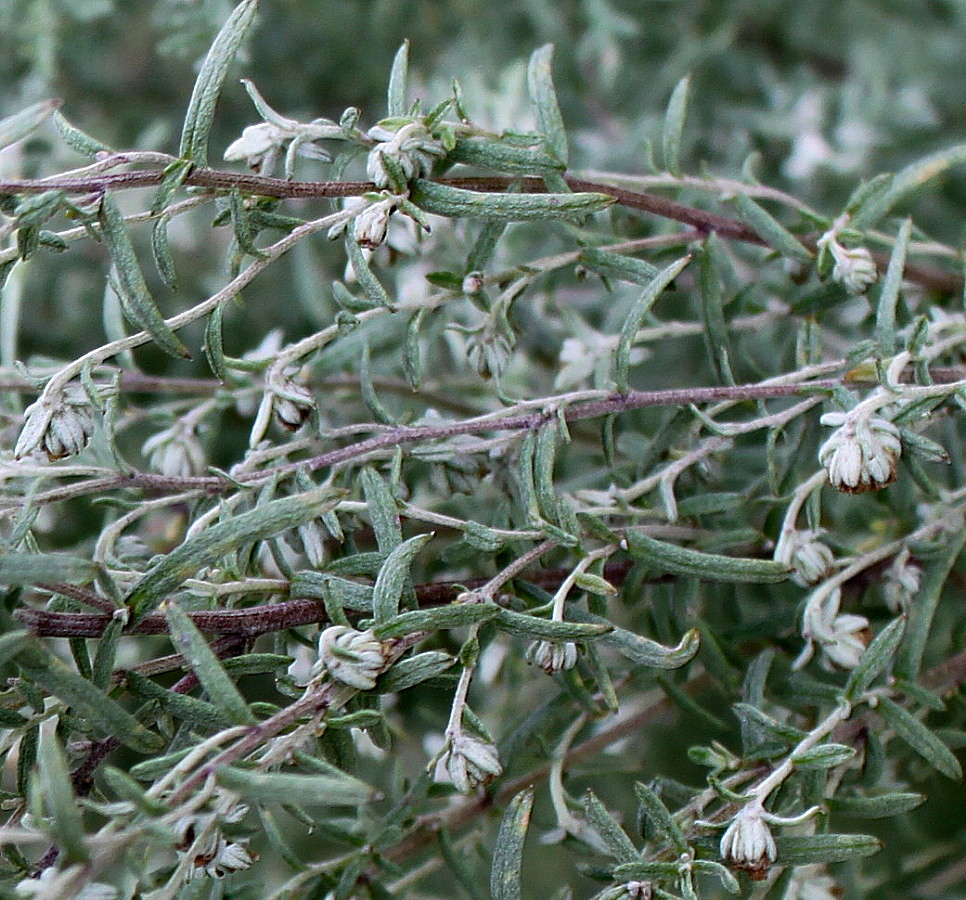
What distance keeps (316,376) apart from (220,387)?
0.09 metres

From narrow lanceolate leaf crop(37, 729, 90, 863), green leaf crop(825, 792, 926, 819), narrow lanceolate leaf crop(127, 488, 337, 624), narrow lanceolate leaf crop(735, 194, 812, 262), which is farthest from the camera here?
narrow lanceolate leaf crop(735, 194, 812, 262)

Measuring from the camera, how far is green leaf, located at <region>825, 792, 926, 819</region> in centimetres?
73

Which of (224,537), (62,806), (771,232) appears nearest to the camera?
(62,806)

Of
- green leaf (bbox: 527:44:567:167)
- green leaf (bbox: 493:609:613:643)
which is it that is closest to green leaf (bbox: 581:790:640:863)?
green leaf (bbox: 493:609:613:643)

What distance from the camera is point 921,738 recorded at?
2.58ft

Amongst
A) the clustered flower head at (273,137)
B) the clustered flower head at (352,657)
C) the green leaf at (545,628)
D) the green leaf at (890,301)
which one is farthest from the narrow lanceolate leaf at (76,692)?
the green leaf at (890,301)

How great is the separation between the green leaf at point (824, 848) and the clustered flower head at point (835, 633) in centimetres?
15

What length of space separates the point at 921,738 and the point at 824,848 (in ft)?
0.45

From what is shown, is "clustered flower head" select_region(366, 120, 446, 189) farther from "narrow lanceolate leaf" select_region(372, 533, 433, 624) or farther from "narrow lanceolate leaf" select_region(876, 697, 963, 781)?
"narrow lanceolate leaf" select_region(876, 697, 963, 781)

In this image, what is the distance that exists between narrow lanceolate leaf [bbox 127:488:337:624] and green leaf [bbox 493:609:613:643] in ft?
0.46

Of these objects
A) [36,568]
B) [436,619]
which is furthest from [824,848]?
[36,568]

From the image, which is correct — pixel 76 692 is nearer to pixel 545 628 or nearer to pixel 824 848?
pixel 545 628

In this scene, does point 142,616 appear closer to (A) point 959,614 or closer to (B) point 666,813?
(B) point 666,813

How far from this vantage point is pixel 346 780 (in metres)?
0.57
